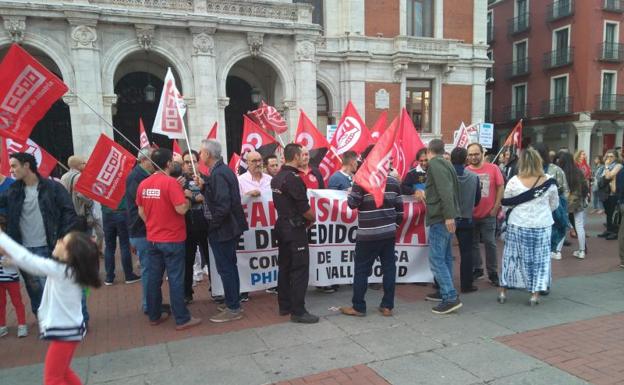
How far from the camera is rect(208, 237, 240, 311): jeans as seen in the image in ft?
16.2

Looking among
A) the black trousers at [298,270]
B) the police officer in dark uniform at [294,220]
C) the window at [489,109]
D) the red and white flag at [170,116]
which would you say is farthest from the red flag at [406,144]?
the window at [489,109]

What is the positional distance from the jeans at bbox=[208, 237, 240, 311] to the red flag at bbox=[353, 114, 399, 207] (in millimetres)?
1637

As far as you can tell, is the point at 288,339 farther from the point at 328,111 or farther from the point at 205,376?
the point at 328,111

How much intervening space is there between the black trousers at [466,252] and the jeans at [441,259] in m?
0.56

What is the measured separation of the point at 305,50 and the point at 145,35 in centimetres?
570

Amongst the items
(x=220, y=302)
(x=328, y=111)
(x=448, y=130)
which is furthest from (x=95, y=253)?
(x=448, y=130)

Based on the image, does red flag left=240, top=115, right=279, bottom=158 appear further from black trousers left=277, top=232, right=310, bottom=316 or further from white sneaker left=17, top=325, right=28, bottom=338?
white sneaker left=17, top=325, right=28, bottom=338

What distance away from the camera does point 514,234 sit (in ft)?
17.5

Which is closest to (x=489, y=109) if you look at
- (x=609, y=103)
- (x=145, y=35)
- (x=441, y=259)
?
(x=609, y=103)

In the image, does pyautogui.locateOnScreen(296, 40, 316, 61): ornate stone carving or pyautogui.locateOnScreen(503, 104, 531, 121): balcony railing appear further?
pyautogui.locateOnScreen(503, 104, 531, 121): balcony railing

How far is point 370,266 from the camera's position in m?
4.98

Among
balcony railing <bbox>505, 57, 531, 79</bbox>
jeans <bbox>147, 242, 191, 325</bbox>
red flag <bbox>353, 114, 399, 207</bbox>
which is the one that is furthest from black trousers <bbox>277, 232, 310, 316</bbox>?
balcony railing <bbox>505, 57, 531, 79</bbox>

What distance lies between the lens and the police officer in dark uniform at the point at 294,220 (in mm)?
4707

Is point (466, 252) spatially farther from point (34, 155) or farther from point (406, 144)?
point (34, 155)
